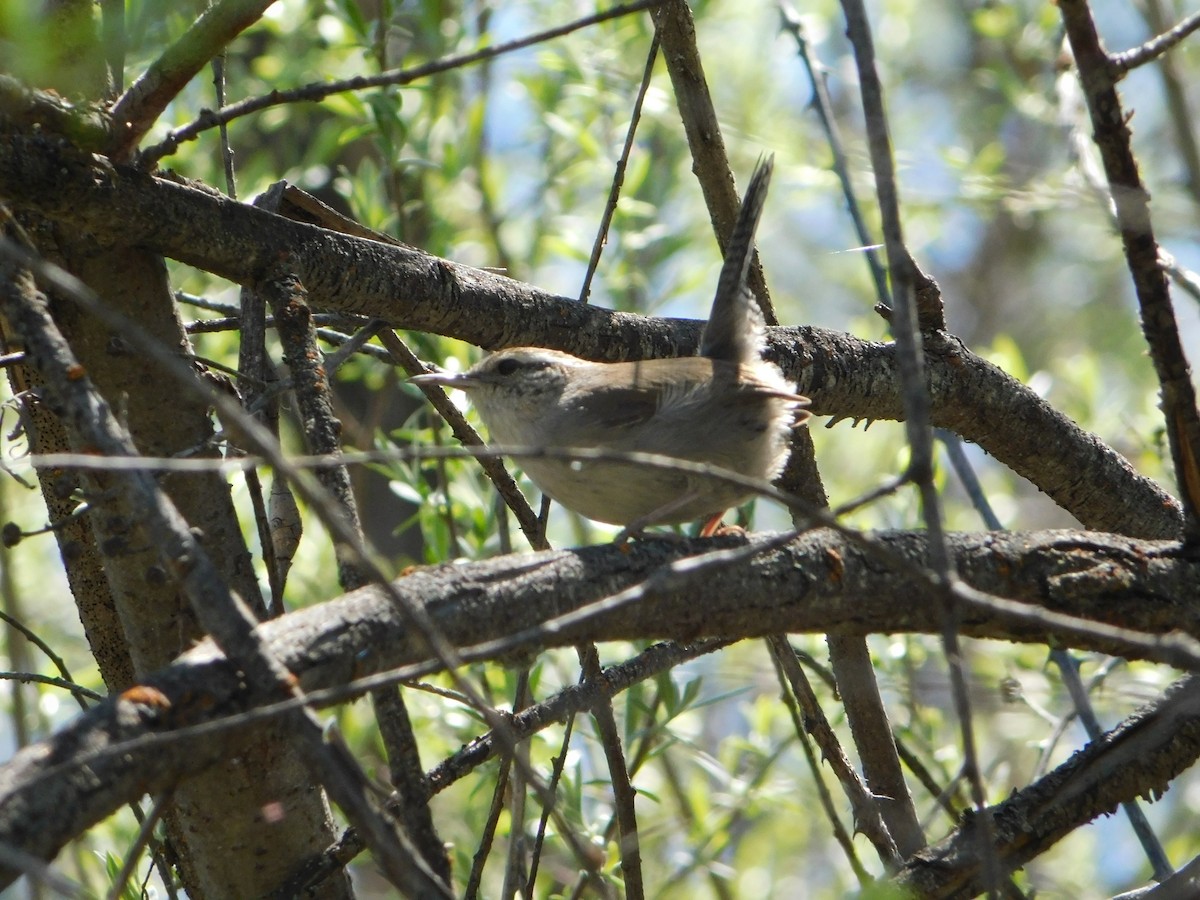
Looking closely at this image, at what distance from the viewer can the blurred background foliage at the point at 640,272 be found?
13.4 feet

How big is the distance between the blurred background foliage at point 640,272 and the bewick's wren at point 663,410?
38cm

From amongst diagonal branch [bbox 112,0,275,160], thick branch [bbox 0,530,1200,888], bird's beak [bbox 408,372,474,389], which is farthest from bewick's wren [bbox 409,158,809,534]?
diagonal branch [bbox 112,0,275,160]

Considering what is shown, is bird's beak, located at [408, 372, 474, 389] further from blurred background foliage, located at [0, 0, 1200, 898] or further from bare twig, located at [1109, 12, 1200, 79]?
bare twig, located at [1109, 12, 1200, 79]

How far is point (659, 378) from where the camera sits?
321cm

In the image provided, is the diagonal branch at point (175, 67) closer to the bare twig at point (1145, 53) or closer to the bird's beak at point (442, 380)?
the bird's beak at point (442, 380)

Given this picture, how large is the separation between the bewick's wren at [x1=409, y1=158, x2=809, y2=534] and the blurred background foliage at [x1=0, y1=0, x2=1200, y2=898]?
0.38 meters

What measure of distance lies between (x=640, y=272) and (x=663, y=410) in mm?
2179

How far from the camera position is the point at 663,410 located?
3227 millimetres

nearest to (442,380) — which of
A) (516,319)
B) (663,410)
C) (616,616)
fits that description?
(516,319)

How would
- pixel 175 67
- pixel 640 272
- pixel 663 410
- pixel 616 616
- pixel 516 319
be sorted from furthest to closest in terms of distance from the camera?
pixel 640 272 < pixel 663 410 < pixel 516 319 < pixel 175 67 < pixel 616 616

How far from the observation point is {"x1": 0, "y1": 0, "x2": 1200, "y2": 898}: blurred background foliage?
410 cm

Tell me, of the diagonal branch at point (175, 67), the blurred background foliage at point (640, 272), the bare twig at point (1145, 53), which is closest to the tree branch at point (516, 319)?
the diagonal branch at point (175, 67)

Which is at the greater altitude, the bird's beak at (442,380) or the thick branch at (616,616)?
the bird's beak at (442,380)

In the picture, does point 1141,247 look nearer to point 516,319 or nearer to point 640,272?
point 516,319
